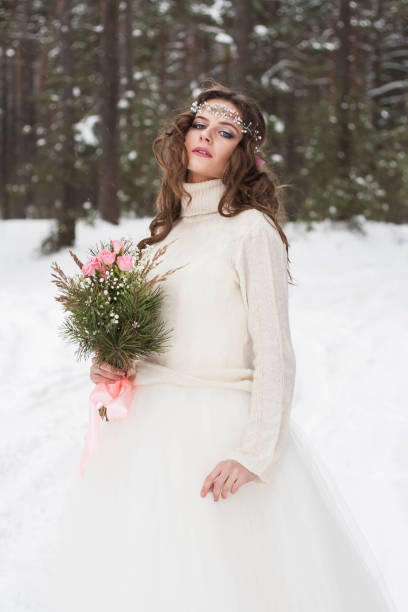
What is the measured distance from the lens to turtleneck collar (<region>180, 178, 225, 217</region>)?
2068mm

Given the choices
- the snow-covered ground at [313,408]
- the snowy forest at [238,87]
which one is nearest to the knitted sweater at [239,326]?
the snow-covered ground at [313,408]

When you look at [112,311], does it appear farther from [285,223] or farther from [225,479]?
[285,223]

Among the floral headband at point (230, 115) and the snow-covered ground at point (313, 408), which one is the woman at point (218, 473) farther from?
the snow-covered ground at point (313, 408)

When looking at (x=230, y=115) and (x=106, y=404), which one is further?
(x=230, y=115)

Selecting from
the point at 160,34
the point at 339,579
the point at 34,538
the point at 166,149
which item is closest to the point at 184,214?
the point at 166,149

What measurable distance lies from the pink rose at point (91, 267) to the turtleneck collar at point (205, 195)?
551mm

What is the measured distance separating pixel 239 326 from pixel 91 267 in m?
0.54

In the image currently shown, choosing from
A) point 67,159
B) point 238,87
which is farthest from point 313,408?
point 67,159

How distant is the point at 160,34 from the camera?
70.5 ft

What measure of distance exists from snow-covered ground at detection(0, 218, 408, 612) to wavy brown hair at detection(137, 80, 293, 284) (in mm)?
1875

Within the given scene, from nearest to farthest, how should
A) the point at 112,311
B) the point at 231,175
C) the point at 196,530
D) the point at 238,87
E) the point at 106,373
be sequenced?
1. the point at 196,530
2. the point at 112,311
3. the point at 106,373
4. the point at 231,175
5. the point at 238,87

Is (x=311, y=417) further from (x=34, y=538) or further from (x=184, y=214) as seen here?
(x=184, y=214)

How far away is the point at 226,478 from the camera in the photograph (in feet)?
5.05

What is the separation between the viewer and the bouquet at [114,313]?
1.66m
